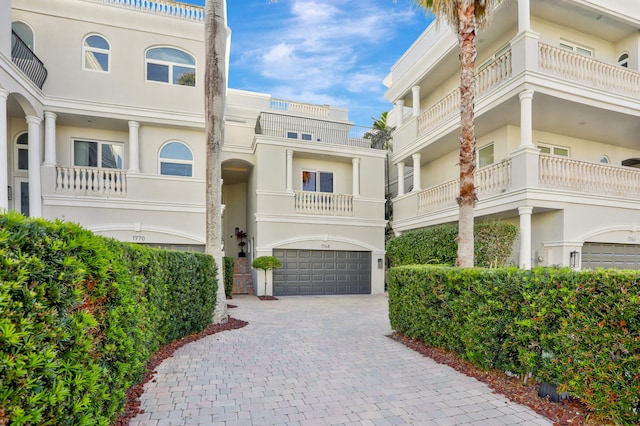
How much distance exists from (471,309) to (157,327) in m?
5.01

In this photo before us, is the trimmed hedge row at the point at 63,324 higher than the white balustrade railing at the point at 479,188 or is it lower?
lower

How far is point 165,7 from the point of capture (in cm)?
1327

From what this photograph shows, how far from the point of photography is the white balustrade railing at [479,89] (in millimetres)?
10578

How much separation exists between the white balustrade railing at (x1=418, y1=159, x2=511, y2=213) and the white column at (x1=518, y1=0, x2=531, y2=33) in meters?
3.88

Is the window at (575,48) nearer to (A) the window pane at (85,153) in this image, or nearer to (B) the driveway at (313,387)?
(B) the driveway at (313,387)

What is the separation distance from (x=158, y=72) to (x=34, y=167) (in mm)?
5616

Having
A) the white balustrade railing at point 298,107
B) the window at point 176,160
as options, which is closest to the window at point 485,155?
the white balustrade railing at point 298,107

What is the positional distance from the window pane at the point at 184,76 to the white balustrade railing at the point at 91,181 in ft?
14.1

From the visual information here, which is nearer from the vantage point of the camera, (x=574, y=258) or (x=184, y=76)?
(x=574, y=258)

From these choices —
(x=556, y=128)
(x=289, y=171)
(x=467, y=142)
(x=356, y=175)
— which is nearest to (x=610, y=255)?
(x=556, y=128)

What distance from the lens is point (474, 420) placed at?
378 centimetres

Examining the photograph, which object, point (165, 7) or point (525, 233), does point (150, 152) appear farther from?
point (525, 233)

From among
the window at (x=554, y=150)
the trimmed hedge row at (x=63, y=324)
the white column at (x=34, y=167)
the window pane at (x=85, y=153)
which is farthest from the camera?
the window pane at (x=85, y=153)

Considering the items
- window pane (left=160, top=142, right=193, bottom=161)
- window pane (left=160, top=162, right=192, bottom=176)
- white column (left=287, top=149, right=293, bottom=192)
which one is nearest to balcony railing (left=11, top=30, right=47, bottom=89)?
window pane (left=160, top=142, right=193, bottom=161)
